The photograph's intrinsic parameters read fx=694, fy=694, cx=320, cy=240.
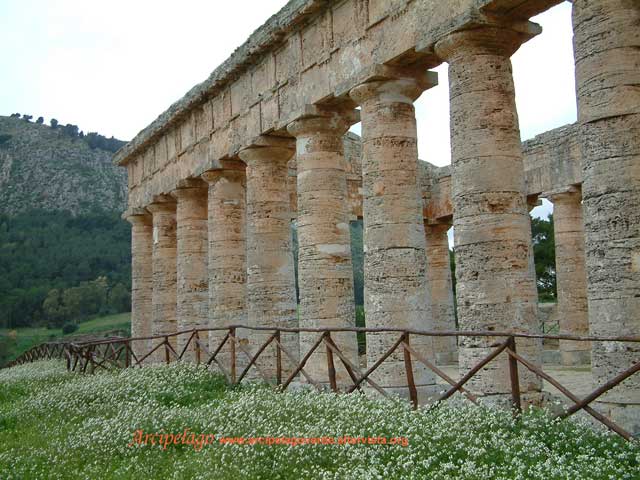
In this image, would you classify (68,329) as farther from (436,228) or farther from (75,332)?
(436,228)

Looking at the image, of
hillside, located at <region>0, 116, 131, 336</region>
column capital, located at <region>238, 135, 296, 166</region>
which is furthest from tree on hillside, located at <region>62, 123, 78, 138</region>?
column capital, located at <region>238, 135, 296, 166</region>

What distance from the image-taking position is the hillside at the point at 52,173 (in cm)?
8319

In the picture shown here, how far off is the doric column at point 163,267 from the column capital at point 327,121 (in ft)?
29.0

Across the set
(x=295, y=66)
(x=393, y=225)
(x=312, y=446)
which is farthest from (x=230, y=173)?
(x=312, y=446)

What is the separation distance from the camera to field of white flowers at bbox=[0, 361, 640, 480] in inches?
261

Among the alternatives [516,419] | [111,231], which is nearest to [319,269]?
[516,419]

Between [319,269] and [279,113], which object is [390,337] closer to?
[319,269]

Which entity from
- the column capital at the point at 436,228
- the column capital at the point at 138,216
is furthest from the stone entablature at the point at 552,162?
the column capital at the point at 138,216

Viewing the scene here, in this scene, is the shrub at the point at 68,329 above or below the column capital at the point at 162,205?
below

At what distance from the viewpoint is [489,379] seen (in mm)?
10383

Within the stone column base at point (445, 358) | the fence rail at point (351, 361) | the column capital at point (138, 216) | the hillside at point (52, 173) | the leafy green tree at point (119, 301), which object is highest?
the hillside at point (52, 173)

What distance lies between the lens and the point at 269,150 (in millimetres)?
17234

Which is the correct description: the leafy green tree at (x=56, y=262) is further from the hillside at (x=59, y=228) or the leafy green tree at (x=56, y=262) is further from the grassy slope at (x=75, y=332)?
the grassy slope at (x=75, y=332)

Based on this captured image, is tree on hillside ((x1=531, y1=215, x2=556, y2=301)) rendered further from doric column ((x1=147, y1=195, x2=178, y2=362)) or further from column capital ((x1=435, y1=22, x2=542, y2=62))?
column capital ((x1=435, y1=22, x2=542, y2=62))
